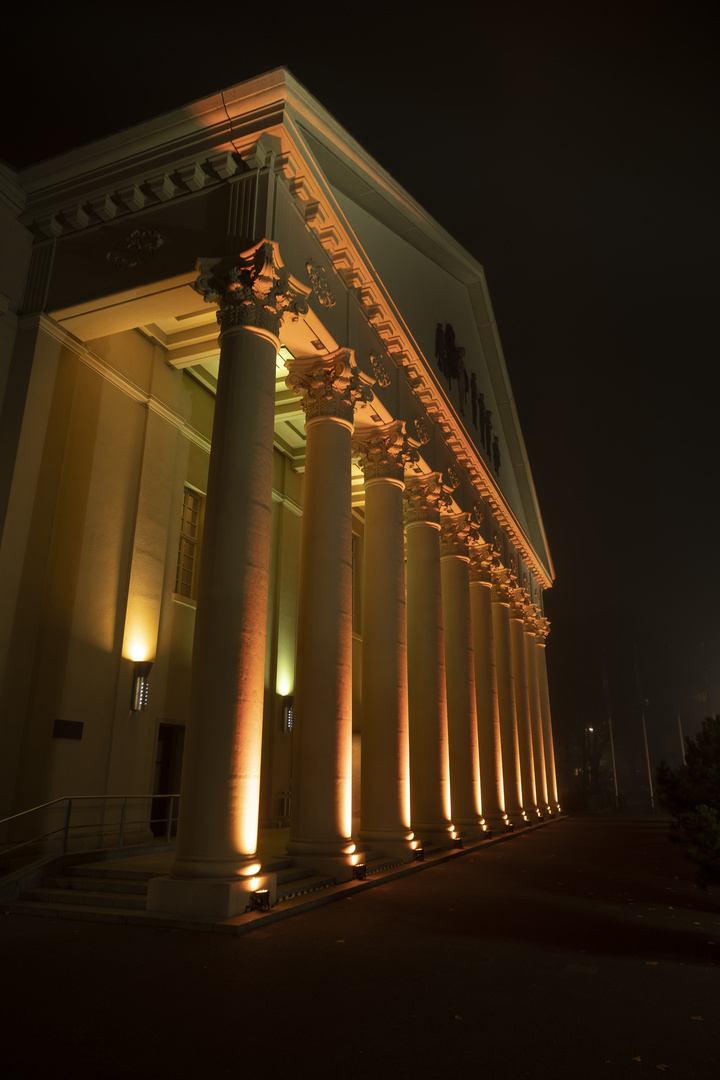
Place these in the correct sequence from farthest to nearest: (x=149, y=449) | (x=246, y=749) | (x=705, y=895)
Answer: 1. (x=149, y=449)
2. (x=705, y=895)
3. (x=246, y=749)

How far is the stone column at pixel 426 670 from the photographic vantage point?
17094mm

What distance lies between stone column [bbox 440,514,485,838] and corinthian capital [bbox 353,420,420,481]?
569 centimetres

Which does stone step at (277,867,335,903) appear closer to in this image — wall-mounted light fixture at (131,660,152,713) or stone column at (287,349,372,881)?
stone column at (287,349,372,881)

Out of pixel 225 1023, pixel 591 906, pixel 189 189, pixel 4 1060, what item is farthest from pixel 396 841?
pixel 189 189

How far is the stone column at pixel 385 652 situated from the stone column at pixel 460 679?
5839 millimetres

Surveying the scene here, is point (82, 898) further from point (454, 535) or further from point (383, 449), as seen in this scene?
point (454, 535)

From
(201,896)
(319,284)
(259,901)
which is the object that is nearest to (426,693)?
(259,901)

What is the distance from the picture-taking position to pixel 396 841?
14.1m

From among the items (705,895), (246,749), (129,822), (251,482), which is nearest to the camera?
(246,749)

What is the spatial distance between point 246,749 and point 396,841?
639 cm

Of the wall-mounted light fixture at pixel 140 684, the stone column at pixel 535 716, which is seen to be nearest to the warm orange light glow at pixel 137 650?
the wall-mounted light fixture at pixel 140 684

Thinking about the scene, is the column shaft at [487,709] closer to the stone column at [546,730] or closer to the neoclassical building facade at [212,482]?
the neoclassical building facade at [212,482]

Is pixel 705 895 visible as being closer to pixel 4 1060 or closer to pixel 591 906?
A: pixel 591 906

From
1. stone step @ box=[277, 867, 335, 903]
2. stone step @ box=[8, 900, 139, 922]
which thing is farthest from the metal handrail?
stone step @ box=[277, 867, 335, 903]
